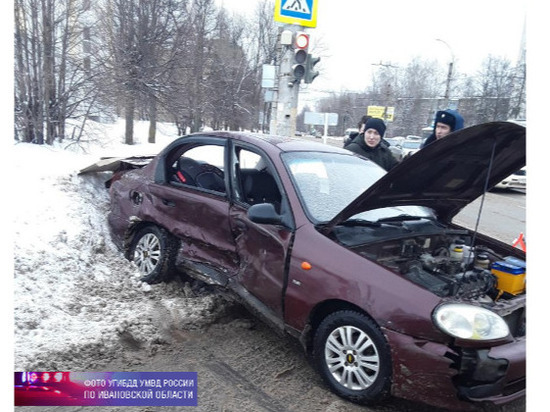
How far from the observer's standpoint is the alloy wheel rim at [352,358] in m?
2.94

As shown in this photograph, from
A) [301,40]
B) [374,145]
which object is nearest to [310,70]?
[301,40]

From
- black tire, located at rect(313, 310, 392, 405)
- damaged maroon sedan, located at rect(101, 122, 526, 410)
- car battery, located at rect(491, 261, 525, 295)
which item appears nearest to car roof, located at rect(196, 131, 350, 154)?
damaged maroon sedan, located at rect(101, 122, 526, 410)

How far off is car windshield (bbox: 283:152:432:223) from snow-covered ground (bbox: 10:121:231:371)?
4.81 feet

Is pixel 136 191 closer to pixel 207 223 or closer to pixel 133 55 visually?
pixel 207 223

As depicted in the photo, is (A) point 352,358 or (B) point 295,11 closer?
(A) point 352,358

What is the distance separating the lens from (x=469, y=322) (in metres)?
2.70

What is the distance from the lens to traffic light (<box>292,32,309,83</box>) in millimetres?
9344

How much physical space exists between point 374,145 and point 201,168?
92.4 inches

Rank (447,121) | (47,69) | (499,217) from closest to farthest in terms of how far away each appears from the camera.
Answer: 1. (447,121)
2. (499,217)
3. (47,69)

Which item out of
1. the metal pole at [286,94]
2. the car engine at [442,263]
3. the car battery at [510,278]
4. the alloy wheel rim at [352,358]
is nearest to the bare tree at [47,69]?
the metal pole at [286,94]

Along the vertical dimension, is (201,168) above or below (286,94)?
below

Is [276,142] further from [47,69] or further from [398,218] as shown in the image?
[47,69]

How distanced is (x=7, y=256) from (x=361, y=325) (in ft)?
6.75

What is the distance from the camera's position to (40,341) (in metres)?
3.46
